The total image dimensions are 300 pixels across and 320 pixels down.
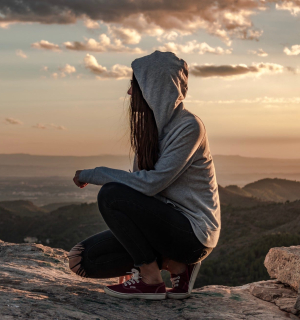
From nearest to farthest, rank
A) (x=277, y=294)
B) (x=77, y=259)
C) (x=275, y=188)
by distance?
(x=77, y=259) < (x=277, y=294) < (x=275, y=188)

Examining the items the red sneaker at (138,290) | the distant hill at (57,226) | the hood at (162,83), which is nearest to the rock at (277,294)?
the red sneaker at (138,290)

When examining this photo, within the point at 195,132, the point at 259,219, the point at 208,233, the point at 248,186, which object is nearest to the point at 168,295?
the point at 208,233

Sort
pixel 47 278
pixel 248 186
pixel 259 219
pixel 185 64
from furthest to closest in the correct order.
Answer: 1. pixel 248 186
2. pixel 259 219
3. pixel 47 278
4. pixel 185 64

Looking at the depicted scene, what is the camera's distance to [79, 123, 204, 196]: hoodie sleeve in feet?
9.44

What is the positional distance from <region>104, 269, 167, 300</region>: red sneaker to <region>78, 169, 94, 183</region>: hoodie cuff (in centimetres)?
82

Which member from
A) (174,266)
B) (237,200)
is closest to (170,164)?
(174,266)

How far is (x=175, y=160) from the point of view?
2.88m

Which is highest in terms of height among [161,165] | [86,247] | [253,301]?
[161,165]

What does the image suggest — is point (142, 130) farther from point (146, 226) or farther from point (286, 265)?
point (286, 265)

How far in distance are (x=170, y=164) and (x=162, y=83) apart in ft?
2.07

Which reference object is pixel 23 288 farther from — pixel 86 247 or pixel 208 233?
pixel 208 233

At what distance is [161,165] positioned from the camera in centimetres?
291

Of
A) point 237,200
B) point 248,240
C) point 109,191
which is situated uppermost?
point 109,191

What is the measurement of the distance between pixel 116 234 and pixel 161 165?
25.3 inches
